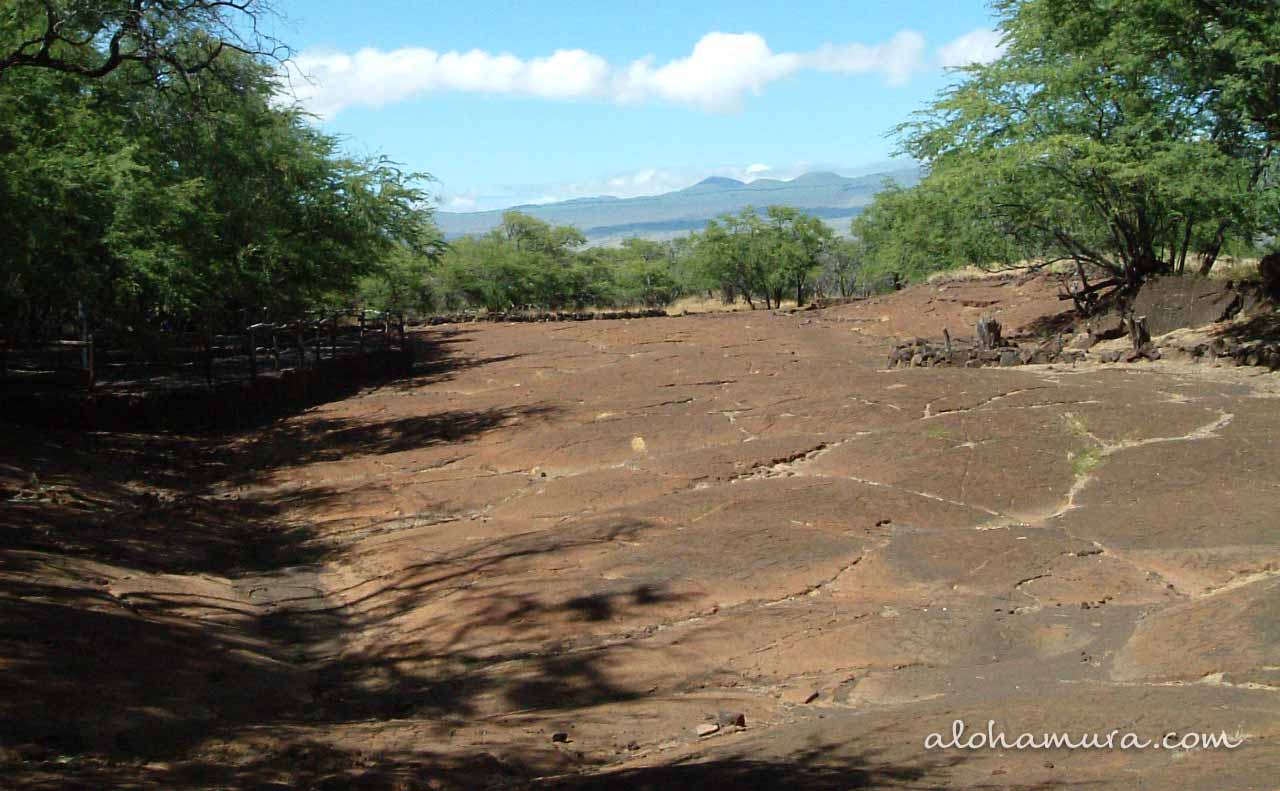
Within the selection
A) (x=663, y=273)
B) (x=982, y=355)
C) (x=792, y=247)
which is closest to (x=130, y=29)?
(x=982, y=355)

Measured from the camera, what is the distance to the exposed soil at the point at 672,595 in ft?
16.6

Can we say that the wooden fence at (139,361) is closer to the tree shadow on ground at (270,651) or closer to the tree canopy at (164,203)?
the tree canopy at (164,203)

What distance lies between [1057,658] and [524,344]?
96.3 ft

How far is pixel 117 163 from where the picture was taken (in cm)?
1761

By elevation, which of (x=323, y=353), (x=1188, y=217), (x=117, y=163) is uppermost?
(x=117, y=163)

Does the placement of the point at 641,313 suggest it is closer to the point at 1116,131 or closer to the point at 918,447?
the point at 1116,131

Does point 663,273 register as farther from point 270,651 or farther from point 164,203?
point 270,651

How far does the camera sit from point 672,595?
8195 mm

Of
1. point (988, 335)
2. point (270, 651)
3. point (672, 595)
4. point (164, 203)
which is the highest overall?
point (164, 203)

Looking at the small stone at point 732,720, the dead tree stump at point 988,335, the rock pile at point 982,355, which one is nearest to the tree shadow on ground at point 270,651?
the small stone at point 732,720

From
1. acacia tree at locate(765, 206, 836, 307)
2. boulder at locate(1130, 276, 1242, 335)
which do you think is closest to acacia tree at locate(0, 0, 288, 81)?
boulder at locate(1130, 276, 1242, 335)

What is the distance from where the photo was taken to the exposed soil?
199 inches

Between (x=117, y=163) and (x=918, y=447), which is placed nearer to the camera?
(x=918, y=447)

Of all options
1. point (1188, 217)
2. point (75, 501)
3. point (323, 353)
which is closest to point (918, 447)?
point (75, 501)
